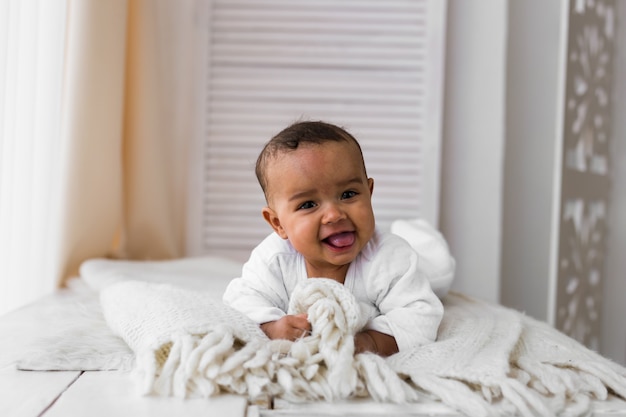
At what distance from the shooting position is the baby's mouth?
1159 mm

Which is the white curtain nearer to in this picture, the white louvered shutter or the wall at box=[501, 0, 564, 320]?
the white louvered shutter

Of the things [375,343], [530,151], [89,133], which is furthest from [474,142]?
[375,343]

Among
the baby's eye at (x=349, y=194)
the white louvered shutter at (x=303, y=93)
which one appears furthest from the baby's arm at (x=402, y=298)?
the white louvered shutter at (x=303, y=93)

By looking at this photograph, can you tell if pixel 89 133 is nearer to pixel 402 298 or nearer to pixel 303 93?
pixel 303 93

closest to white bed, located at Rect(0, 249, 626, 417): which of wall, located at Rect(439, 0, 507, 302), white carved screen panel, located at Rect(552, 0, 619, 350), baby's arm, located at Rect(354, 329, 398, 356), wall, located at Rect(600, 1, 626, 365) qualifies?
baby's arm, located at Rect(354, 329, 398, 356)

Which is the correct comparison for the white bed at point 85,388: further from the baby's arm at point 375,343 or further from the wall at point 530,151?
the wall at point 530,151

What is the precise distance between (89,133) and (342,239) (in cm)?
115

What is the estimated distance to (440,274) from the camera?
4.93ft

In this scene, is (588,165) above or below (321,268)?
above

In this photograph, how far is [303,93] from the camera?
8.16 feet

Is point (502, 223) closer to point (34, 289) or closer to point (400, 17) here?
point (400, 17)

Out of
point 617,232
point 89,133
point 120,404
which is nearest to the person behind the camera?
point 120,404

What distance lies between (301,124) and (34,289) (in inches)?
41.0

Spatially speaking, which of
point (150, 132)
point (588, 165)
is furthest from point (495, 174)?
point (150, 132)
